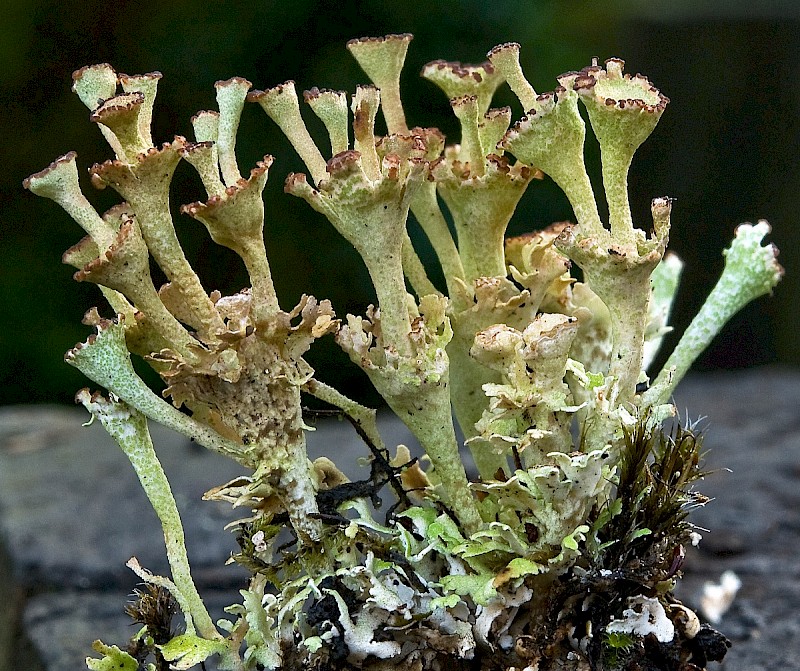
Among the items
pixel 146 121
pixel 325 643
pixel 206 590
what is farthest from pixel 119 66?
pixel 325 643

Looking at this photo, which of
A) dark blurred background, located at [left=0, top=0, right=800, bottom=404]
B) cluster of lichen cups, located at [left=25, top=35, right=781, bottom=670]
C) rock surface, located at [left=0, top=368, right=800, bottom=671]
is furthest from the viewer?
dark blurred background, located at [left=0, top=0, right=800, bottom=404]

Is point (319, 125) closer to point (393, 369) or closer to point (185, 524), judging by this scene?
point (185, 524)

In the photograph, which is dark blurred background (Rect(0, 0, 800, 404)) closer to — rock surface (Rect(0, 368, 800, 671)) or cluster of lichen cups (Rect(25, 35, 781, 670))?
rock surface (Rect(0, 368, 800, 671))

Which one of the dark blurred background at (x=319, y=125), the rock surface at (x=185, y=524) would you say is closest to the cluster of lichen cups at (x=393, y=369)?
the rock surface at (x=185, y=524)

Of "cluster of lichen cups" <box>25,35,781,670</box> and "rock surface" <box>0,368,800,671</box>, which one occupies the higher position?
"cluster of lichen cups" <box>25,35,781,670</box>

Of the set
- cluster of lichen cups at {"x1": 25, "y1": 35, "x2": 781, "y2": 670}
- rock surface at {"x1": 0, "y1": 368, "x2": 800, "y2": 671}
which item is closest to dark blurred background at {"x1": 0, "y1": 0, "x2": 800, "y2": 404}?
rock surface at {"x1": 0, "y1": 368, "x2": 800, "y2": 671}

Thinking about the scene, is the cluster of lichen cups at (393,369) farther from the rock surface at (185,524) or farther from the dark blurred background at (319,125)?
the dark blurred background at (319,125)

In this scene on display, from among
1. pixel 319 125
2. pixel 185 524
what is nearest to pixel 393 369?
pixel 185 524
